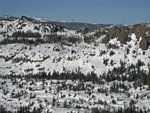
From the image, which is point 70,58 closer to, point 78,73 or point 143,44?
point 78,73

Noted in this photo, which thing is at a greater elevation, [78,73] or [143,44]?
[143,44]

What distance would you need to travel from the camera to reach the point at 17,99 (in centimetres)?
4612

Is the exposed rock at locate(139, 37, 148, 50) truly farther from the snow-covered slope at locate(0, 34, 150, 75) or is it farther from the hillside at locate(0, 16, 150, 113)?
the snow-covered slope at locate(0, 34, 150, 75)

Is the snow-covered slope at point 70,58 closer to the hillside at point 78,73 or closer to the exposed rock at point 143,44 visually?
the hillside at point 78,73

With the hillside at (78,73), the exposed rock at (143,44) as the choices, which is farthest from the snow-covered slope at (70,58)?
the exposed rock at (143,44)

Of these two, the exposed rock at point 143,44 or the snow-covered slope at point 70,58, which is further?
the exposed rock at point 143,44

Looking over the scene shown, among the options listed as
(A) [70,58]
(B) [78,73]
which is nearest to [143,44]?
(B) [78,73]

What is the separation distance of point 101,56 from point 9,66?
137ft

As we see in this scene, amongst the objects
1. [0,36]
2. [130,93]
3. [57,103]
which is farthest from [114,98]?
[0,36]

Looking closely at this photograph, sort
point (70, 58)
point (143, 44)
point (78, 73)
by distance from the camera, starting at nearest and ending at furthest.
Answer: point (78, 73) → point (143, 44) → point (70, 58)

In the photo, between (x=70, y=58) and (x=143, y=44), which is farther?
(x=70, y=58)

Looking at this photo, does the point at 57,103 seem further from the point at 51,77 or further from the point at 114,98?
the point at 51,77

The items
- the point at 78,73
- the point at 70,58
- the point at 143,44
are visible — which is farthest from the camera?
the point at 70,58

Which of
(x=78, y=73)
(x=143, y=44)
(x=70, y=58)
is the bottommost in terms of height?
(x=78, y=73)
